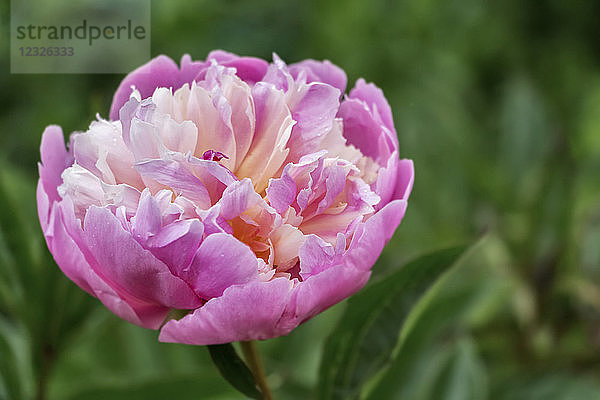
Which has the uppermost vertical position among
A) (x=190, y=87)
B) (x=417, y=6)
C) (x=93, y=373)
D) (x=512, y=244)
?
(x=190, y=87)

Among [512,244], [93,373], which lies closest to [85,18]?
[93,373]

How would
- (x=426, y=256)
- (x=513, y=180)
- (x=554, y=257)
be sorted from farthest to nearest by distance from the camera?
(x=513, y=180), (x=554, y=257), (x=426, y=256)

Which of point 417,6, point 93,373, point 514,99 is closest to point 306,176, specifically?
point 93,373

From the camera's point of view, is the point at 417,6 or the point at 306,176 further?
the point at 417,6

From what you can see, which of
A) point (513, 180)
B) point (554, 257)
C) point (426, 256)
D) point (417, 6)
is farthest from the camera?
point (417, 6)

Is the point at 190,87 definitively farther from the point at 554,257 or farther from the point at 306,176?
the point at 554,257

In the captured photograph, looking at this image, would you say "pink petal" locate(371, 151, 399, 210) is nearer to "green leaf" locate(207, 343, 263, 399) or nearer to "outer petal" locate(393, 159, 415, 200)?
"outer petal" locate(393, 159, 415, 200)

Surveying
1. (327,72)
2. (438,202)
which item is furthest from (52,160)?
(438,202)

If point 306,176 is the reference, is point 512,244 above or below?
below
